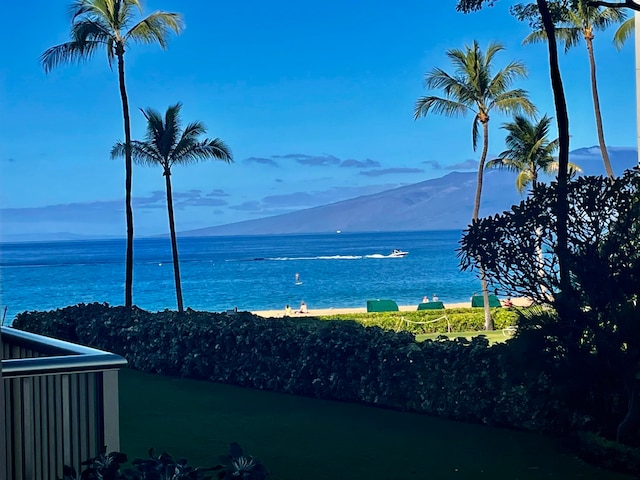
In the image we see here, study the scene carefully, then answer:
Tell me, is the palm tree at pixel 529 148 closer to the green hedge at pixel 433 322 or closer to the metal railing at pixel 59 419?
the green hedge at pixel 433 322

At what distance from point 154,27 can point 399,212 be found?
4483 inches

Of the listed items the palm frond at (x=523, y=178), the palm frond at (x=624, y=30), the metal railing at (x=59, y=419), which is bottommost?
the metal railing at (x=59, y=419)

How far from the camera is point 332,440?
7.66m

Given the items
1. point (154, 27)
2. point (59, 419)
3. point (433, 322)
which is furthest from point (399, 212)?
point (59, 419)

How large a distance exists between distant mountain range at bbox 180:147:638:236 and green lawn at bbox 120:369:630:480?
118m

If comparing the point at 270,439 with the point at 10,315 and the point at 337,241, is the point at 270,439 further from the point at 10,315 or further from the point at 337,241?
the point at 337,241

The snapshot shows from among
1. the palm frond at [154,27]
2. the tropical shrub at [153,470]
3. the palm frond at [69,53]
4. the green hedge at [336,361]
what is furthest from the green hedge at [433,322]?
the tropical shrub at [153,470]

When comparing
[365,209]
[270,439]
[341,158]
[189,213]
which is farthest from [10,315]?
[365,209]

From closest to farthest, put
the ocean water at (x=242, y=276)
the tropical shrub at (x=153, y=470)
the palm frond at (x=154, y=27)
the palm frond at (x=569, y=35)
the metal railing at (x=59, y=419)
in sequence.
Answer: the tropical shrub at (x=153, y=470), the metal railing at (x=59, y=419), the palm frond at (x=154, y=27), the palm frond at (x=569, y=35), the ocean water at (x=242, y=276)

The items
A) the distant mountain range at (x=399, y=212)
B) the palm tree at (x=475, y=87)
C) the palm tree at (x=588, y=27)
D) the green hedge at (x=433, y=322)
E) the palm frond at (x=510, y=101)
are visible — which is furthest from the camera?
the distant mountain range at (x=399, y=212)

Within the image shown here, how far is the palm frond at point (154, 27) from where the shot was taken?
19.2 metres

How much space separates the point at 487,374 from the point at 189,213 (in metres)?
85.5

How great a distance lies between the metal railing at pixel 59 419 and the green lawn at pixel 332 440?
2913mm

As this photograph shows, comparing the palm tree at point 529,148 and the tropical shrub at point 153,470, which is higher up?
the palm tree at point 529,148
